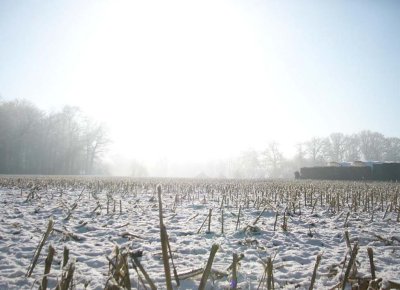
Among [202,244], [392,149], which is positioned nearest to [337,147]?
[392,149]

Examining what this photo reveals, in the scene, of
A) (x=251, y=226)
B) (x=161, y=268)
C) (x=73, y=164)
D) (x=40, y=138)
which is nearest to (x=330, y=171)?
(x=251, y=226)

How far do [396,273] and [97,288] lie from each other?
403 centimetres

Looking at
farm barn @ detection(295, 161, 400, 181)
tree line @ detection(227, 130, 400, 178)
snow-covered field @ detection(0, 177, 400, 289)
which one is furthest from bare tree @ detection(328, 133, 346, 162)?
snow-covered field @ detection(0, 177, 400, 289)

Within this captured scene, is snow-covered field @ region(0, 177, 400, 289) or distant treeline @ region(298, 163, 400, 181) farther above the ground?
distant treeline @ region(298, 163, 400, 181)

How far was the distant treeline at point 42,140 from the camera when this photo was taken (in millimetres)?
51156

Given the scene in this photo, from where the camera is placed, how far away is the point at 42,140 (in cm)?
5575

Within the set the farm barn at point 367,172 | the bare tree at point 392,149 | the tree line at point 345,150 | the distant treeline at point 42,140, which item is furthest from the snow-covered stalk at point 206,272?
the bare tree at point 392,149

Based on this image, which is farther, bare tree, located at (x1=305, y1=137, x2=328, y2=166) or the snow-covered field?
bare tree, located at (x1=305, y1=137, x2=328, y2=166)

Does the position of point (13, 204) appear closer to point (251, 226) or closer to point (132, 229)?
point (132, 229)

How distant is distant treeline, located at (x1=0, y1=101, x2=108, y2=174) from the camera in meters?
51.2

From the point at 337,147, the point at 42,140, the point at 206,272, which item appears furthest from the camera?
the point at 337,147

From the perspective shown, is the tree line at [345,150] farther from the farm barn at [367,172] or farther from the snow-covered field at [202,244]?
the snow-covered field at [202,244]

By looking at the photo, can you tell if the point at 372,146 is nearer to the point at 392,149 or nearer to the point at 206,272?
the point at 392,149

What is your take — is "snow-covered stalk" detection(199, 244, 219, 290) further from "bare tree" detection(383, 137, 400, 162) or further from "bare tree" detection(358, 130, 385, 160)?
"bare tree" detection(383, 137, 400, 162)
